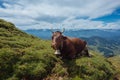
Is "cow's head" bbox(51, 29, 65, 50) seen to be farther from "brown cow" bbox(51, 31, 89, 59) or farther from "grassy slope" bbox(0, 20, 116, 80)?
"grassy slope" bbox(0, 20, 116, 80)

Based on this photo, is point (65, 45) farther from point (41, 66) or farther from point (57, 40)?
point (41, 66)

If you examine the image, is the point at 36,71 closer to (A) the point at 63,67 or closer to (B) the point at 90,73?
(A) the point at 63,67

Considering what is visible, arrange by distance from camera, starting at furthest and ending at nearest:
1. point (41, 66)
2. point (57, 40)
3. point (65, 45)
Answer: point (65, 45) → point (57, 40) → point (41, 66)

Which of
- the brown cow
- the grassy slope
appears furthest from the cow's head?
the grassy slope

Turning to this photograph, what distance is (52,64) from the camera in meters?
16.8

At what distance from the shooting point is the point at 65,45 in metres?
18.2

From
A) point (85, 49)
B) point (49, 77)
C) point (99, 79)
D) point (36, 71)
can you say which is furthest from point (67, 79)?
point (85, 49)

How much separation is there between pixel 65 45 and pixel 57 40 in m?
1.65

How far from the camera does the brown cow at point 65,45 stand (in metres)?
16.7

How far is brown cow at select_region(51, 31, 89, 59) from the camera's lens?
54.9 ft

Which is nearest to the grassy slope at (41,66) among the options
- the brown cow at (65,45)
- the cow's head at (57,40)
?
the brown cow at (65,45)

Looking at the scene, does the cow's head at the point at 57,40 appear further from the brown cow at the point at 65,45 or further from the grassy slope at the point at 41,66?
the grassy slope at the point at 41,66

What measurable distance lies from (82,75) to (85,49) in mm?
7347

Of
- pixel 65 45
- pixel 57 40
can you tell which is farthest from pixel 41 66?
pixel 65 45
